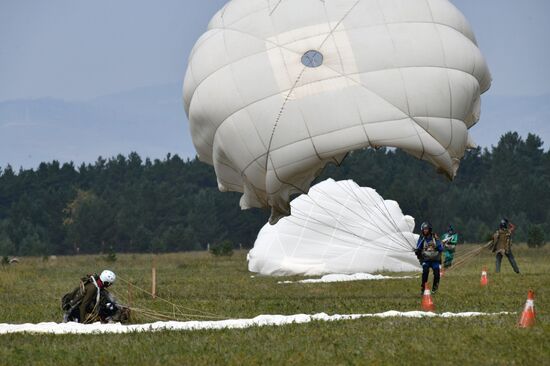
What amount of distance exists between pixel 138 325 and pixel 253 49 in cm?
705

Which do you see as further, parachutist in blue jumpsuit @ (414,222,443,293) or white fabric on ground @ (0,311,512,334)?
parachutist in blue jumpsuit @ (414,222,443,293)

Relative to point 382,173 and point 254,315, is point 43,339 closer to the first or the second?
point 254,315

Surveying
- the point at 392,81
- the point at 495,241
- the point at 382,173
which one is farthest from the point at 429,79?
the point at 382,173

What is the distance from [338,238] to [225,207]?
10103 cm

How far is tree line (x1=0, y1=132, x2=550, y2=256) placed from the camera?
133 metres

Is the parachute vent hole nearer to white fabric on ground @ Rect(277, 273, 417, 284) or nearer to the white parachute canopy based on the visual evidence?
white fabric on ground @ Rect(277, 273, 417, 284)

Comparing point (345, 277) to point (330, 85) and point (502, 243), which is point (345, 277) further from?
point (330, 85)

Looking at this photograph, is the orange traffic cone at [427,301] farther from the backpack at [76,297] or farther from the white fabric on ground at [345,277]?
the white fabric on ground at [345,277]

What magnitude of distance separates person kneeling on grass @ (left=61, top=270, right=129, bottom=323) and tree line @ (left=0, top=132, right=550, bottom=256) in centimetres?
9276

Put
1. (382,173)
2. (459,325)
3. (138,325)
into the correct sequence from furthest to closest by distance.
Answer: (382,173), (138,325), (459,325)

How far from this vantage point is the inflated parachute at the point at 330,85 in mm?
25984

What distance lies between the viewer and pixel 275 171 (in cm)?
2675

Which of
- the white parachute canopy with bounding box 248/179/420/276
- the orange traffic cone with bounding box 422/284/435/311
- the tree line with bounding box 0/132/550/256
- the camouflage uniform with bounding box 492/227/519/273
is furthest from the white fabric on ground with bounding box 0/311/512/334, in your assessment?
the tree line with bounding box 0/132/550/256

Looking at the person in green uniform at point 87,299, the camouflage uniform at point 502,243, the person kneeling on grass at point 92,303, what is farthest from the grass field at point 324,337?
the camouflage uniform at point 502,243
